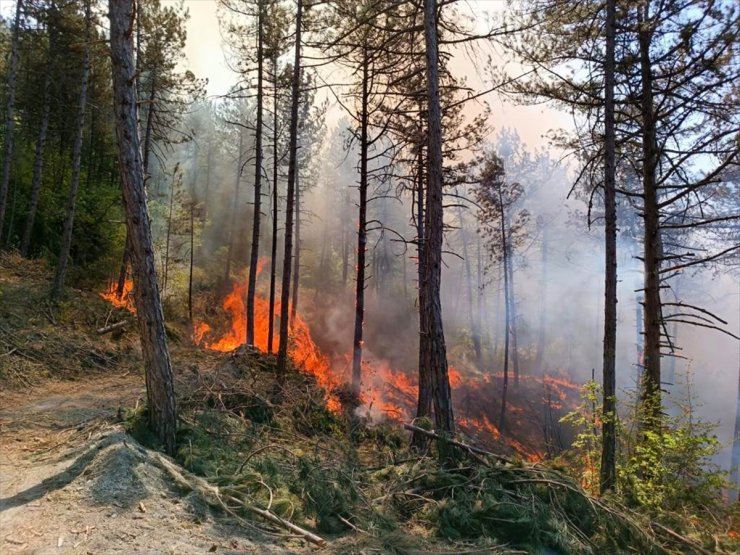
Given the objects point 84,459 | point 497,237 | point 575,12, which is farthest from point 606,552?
point 497,237

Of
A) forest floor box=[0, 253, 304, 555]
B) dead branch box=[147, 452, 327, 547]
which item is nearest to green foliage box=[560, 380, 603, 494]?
dead branch box=[147, 452, 327, 547]

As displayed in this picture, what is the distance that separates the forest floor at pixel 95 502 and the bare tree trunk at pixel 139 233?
568 millimetres

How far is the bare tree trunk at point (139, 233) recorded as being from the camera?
5152mm

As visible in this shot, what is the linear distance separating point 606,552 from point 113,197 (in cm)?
1952

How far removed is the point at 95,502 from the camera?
3.82 meters

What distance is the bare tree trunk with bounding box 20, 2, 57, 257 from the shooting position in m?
15.9

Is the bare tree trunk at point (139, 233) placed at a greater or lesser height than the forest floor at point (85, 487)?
greater

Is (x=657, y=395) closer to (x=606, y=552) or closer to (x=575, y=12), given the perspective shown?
(x=606, y=552)

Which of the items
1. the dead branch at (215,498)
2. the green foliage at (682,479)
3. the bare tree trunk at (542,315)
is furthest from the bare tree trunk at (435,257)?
the bare tree trunk at (542,315)

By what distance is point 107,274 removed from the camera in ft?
58.7

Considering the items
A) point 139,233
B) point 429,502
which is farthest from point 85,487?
point 429,502

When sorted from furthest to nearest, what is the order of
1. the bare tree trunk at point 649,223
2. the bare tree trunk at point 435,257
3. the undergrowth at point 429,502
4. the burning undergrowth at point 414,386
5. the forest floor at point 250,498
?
the burning undergrowth at point 414,386
the bare tree trunk at point 649,223
the bare tree trunk at point 435,257
the undergrowth at point 429,502
the forest floor at point 250,498

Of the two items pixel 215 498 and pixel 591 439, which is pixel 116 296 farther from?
pixel 591 439

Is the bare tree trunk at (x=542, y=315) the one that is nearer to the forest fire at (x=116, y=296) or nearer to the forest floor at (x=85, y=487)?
the forest fire at (x=116, y=296)
